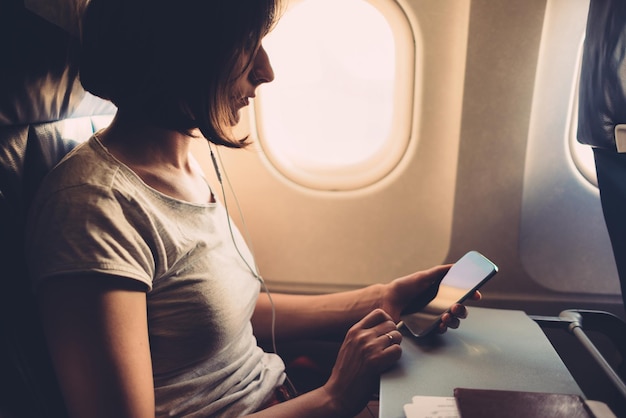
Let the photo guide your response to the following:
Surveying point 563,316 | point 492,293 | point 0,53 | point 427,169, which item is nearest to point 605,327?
point 563,316

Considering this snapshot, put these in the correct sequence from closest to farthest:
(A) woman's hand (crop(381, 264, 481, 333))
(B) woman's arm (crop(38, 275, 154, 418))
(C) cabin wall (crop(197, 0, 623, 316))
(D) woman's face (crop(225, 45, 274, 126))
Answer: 1. (B) woman's arm (crop(38, 275, 154, 418))
2. (D) woman's face (crop(225, 45, 274, 126))
3. (A) woman's hand (crop(381, 264, 481, 333))
4. (C) cabin wall (crop(197, 0, 623, 316))

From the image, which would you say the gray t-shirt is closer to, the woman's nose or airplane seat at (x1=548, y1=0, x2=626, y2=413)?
the woman's nose

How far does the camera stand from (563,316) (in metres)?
1.11

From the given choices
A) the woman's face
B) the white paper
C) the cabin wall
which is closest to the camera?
the white paper

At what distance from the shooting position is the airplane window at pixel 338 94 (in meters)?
1.37

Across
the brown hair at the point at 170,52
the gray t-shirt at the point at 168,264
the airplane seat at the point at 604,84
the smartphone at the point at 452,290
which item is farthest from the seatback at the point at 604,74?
the gray t-shirt at the point at 168,264

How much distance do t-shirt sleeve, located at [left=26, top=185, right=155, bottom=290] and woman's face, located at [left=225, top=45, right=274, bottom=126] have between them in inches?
10.7

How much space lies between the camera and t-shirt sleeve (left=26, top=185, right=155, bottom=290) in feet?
2.23

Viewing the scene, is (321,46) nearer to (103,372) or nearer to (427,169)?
(427,169)

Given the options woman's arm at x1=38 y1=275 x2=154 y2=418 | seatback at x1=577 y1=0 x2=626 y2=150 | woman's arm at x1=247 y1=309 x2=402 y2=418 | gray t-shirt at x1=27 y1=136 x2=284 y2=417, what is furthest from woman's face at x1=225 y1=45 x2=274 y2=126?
seatback at x1=577 y1=0 x2=626 y2=150

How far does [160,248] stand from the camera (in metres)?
0.78

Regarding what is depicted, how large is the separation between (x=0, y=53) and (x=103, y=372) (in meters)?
0.46

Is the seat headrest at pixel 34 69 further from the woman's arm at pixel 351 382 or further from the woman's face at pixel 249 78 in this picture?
the woman's arm at pixel 351 382

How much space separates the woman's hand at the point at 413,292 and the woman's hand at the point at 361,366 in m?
0.18
